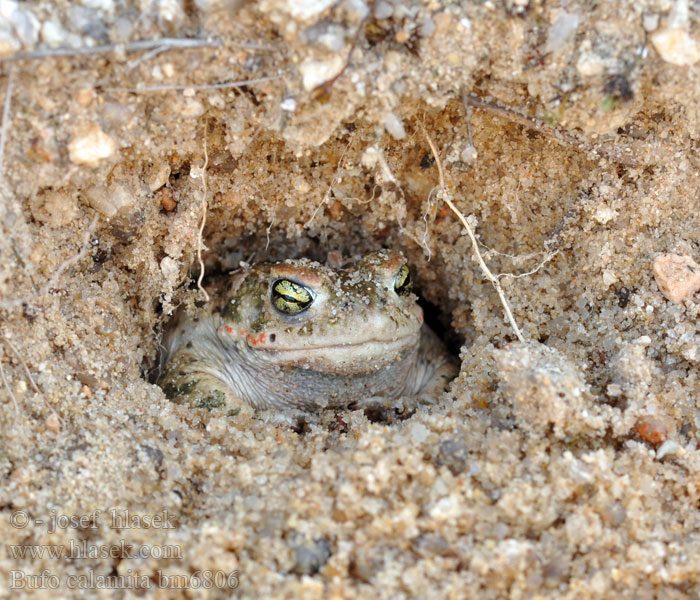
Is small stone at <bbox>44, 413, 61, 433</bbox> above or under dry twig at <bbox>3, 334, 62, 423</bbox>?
under

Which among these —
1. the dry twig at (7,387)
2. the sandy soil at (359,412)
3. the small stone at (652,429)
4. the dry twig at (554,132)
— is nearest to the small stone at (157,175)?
the sandy soil at (359,412)

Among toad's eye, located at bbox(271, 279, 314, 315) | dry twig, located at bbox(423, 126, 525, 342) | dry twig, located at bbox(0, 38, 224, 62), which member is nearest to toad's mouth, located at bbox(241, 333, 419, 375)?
toad's eye, located at bbox(271, 279, 314, 315)

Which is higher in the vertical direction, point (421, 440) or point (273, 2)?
point (273, 2)

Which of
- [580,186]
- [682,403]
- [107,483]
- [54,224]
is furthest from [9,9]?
[682,403]

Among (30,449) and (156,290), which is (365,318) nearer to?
(156,290)

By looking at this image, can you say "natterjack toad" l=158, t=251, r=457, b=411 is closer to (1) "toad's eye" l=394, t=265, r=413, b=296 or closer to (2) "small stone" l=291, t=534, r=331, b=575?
(1) "toad's eye" l=394, t=265, r=413, b=296

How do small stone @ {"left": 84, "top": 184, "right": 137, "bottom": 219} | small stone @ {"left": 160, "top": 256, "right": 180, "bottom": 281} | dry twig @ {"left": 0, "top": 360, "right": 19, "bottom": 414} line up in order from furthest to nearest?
small stone @ {"left": 160, "top": 256, "right": 180, "bottom": 281}, small stone @ {"left": 84, "top": 184, "right": 137, "bottom": 219}, dry twig @ {"left": 0, "top": 360, "right": 19, "bottom": 414}

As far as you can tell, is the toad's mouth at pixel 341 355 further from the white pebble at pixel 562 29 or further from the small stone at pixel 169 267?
the white pebble at pixel 562 29

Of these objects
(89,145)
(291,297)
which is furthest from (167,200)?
(291,297)
